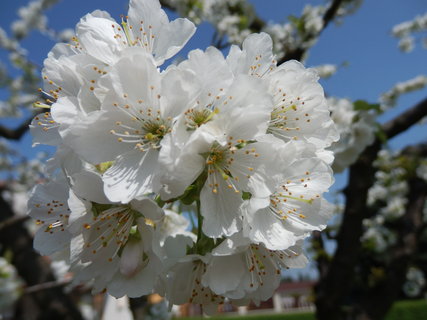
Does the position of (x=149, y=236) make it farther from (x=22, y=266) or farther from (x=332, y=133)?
(x=22, y=266)

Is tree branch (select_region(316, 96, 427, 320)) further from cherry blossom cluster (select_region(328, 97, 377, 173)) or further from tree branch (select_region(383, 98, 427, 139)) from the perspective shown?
cherry blossom cluster (select_region(328, 97, 377, 173))

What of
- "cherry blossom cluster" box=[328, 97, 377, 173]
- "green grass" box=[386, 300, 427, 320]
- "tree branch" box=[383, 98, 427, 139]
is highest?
"tree branch" box=[383, 98, 427, 139]

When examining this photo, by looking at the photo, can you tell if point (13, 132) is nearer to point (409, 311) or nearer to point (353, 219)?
point (353, 219)

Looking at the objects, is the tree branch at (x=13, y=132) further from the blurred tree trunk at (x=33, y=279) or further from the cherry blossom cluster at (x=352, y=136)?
the cherry blossom cluster at (x=352, y=136)

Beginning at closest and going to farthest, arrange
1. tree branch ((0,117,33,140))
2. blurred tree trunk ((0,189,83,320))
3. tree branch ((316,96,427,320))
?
tree branch ((316,96,427,320)) → blurred tree trunk ((0,189,83,320)) → tree branch ((0,117,33,140))

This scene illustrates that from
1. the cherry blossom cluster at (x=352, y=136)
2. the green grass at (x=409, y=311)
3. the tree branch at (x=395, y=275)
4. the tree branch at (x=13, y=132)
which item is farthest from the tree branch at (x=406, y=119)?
the green grass at (x=409, y=311)

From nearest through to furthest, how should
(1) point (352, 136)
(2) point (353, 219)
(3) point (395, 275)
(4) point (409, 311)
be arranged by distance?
(1) point (352, 136)
(2) point (353, 219)
(3) point (395, 275)
(4) point (409, 311)

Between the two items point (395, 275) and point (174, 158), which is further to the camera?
point (395, 275)

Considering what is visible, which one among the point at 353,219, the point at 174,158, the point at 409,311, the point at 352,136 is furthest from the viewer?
the point at 409,311

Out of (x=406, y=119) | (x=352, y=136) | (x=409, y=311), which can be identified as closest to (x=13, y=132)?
(x=352, y=136)

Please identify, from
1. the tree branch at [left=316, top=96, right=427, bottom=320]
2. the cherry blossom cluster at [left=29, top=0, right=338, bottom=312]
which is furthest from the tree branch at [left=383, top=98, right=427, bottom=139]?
→ the cherry blossom cluster at [left=29, top=0, right=338, bottom=312]
